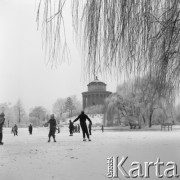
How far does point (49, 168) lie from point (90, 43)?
7.70 ft

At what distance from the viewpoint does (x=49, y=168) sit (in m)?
5.63

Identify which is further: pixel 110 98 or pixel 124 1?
pixel 110 98

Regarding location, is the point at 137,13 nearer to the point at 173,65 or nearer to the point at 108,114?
the point at 173,65

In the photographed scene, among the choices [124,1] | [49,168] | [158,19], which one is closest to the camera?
[124,1]

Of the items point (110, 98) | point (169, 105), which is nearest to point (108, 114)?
point (110, 98)

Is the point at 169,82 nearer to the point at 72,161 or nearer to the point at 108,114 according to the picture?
the point at 72,161

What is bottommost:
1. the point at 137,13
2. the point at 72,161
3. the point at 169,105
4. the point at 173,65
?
the point at 72,161

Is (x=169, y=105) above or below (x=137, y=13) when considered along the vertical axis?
below

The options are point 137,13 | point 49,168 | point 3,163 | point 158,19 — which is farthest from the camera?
point 3,163

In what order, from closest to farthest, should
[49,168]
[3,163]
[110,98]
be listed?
[49,168]
[3,163]
[110,98]

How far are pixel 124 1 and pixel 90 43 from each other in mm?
710

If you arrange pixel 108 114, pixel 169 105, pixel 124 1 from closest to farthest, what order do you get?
pixel 124 1 → pixel 169 105 → pixel 108 114

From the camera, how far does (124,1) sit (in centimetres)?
432

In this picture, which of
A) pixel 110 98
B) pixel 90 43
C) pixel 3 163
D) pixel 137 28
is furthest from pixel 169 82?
pixel 110 98
